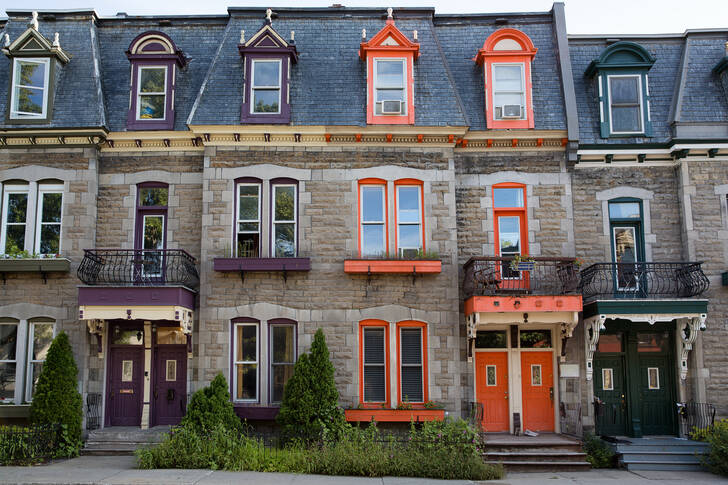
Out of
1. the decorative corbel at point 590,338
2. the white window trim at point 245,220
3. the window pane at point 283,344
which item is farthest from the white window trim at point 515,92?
the window pane at point 283,344

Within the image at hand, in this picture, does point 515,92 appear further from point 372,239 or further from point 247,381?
point 247,381

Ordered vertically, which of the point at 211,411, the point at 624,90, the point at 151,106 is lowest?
the point at 211,411

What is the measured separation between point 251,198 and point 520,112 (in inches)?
288

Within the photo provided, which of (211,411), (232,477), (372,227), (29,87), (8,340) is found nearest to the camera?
(232,477)

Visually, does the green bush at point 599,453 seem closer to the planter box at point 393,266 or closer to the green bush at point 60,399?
the planter box at point 393,266

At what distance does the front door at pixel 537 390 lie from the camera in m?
16.9

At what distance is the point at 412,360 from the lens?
16484 millimetres

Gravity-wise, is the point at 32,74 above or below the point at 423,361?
above

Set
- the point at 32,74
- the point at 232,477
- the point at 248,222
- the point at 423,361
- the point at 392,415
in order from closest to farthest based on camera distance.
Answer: the point at 232,477 → the point at 392,415 → the point at 423,361 → the point at 248,222 → the point at 32,74

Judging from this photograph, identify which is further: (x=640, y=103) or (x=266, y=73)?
(x=640, y=103)

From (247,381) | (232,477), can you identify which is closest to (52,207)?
(247,381)

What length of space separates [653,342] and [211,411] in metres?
11.1

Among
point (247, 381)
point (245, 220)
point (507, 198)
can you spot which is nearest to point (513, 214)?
point (507, 198)

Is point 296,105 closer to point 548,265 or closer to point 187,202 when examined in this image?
point 187,202
